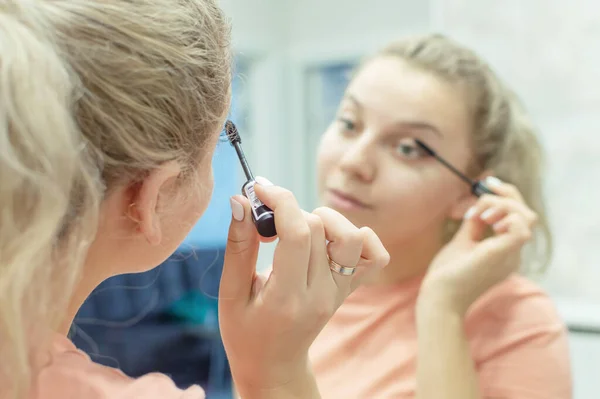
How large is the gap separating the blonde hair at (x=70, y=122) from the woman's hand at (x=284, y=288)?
102 millimetres

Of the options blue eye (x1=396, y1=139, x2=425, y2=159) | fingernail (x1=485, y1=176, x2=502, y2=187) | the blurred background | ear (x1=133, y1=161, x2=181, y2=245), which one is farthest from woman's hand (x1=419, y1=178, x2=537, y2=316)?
ear (x1=133, y1=161, x2=181, y2=245)

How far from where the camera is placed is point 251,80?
2602mm

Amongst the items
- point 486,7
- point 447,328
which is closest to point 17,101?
point 447,328

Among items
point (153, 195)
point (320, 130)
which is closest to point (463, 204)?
point (153, 195)

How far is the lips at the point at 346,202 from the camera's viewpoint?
870 mm

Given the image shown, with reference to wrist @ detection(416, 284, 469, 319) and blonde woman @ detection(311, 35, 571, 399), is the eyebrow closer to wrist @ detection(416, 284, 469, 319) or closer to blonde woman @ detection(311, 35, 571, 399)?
blonde woman @ detection(311, 35, 571, 399)

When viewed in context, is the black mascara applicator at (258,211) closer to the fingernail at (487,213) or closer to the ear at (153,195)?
the ear at (153,195)

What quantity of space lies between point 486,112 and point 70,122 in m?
0.69

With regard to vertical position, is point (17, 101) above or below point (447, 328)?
above

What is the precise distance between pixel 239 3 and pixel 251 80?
0.33m

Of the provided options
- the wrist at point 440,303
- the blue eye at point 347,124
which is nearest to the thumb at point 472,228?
the wrist at point 440,303

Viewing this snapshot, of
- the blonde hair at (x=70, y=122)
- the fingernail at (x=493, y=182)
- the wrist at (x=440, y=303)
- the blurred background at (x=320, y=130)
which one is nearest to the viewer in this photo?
the blonde hair at (x=70, y=122)

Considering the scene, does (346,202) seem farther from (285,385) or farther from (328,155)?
(285,385)

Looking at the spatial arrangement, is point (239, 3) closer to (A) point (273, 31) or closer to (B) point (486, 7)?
(A) point (273, 31)
